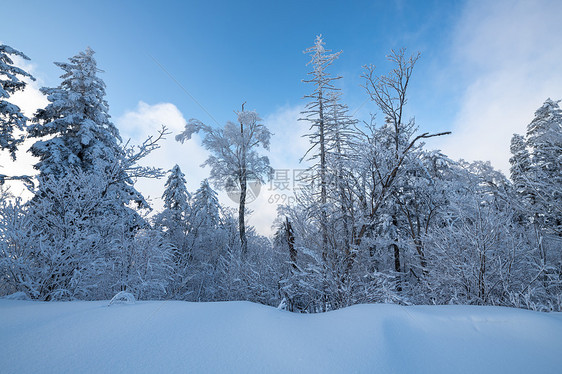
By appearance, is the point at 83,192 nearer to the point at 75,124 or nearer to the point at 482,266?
the point at 75,124

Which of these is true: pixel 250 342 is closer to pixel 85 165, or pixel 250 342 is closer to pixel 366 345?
pixel 366 345

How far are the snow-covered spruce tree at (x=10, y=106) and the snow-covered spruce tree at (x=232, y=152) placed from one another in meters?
6.77

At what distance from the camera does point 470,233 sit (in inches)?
219

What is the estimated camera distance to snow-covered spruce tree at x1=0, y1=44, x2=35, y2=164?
10.2 meters

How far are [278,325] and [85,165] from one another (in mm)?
13852

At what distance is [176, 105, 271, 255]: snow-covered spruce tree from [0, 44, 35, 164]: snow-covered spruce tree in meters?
6.77

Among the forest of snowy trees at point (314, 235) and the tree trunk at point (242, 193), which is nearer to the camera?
the forest of snowy trees at point (314, 235)

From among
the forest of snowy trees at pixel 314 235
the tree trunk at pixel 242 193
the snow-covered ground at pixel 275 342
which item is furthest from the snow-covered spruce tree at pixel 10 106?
the snow-covered ground at pixel 275 342

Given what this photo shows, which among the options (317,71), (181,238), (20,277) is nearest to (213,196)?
(181,238)

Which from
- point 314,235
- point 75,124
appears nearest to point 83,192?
point 314,235

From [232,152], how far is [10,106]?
32.8 feet

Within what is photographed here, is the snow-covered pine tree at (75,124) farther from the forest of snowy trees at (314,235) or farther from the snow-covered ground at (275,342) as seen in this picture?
the snow-covered ground at (275,342)

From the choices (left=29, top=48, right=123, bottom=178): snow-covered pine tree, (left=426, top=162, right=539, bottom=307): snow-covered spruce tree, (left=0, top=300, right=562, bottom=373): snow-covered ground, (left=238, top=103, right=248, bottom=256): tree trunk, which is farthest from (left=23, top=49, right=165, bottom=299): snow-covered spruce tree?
(left=426, top=162, right=539, bottom=307): snow-covered spruce tree

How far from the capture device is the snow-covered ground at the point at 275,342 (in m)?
1.31
